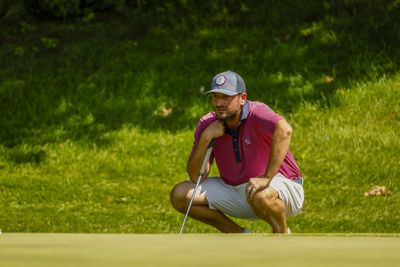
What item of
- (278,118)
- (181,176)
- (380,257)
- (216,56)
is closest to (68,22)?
(216,56)

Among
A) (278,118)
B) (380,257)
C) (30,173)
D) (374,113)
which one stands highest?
(380,257)

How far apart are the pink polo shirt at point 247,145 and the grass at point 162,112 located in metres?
2.26

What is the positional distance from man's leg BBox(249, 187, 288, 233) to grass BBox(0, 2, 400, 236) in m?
2.37

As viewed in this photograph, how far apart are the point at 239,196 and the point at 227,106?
0.60 metres

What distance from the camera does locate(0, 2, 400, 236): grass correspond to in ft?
33.3

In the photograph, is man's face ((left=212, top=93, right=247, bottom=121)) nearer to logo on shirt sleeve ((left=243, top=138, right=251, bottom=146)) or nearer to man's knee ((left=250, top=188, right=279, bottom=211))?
logo on shirt sleeve ((left=243, top=138, right=251, bottom=146))

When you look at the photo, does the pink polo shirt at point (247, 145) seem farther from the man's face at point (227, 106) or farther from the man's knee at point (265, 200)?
the man's knee at point (265, 200)

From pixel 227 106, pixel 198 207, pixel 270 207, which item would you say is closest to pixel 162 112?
pixel 198 207

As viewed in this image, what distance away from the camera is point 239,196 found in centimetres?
725

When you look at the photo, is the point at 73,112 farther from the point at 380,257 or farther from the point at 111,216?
the point at 380,257

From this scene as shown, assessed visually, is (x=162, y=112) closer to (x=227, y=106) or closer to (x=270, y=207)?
(x=227, y=106)

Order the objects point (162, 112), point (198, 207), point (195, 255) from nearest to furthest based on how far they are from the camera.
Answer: point (195, 255) → point (198, 207) → point (162, 112)

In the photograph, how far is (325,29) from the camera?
13.9 meters

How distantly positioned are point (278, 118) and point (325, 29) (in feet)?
23.0
